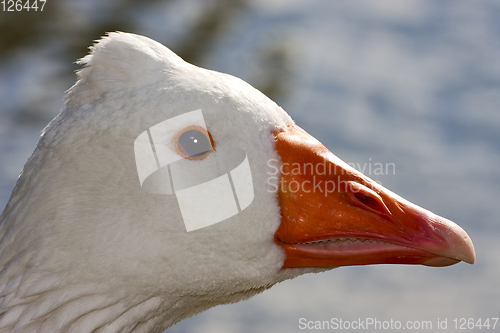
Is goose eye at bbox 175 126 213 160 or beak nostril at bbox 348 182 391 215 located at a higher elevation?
goose eye at bbox 175 126 213 160

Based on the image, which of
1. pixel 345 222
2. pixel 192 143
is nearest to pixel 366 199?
pixel 345 222

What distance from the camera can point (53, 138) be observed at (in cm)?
190

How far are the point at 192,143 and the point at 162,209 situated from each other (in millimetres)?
292

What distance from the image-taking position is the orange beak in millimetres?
1790

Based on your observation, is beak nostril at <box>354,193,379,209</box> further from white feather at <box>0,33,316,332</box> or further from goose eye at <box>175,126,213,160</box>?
goose eye at <box>175,126,213,160</box>

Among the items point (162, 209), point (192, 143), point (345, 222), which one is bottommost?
point (345, 222)

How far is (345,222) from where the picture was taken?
1854 mm

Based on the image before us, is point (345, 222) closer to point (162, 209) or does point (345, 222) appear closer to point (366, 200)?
point (366, 200)

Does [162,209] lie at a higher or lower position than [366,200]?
higher

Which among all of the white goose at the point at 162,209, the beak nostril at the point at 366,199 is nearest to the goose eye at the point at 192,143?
the white goose at the point at 162,209

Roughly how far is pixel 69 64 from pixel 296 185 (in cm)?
529

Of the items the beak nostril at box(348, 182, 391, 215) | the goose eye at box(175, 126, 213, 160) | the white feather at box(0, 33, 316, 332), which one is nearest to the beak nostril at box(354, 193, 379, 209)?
the beak nostril at box(348, 182, 391, 215)

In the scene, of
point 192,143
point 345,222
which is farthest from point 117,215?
point 345,222

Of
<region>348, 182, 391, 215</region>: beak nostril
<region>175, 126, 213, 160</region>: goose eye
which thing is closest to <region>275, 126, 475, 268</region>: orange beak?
<region>348, 182, 391, 215</region>: beak nostril
